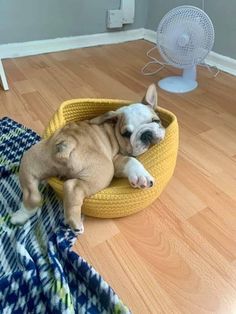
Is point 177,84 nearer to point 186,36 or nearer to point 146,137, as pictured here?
point 186,36

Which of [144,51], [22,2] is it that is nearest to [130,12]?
[144,51]

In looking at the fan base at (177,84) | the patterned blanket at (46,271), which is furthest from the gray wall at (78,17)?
Answer: the patterned blanket at (46,271)

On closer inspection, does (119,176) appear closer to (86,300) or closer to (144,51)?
(86,300)

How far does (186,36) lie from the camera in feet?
5.44

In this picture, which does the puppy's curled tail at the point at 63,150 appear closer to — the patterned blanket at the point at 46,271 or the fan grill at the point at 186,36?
A: the patterned blanket at the point at 46,271

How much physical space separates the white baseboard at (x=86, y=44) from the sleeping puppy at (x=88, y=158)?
1.37 meters

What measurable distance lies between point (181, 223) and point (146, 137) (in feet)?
0.99

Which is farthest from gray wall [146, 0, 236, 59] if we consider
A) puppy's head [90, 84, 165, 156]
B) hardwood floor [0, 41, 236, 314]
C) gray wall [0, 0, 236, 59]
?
puppy's head [90, 84, 165, 156]

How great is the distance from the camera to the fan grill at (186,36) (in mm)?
1613

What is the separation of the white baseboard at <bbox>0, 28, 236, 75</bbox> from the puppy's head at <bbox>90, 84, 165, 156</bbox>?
134 cm

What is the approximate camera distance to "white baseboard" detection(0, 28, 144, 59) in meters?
2.35

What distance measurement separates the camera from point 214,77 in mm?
2049

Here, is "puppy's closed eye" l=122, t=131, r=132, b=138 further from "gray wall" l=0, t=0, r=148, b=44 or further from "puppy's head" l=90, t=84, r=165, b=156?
"gray wall" l=0, t=0, r=148, b=44

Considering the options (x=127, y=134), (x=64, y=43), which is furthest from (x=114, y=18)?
(x=127, y=134)
